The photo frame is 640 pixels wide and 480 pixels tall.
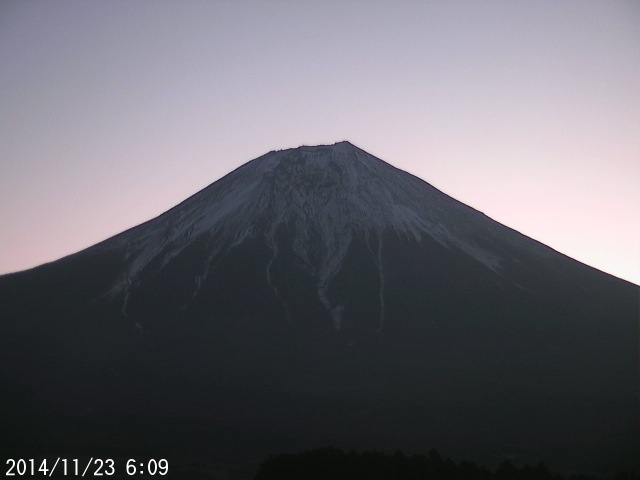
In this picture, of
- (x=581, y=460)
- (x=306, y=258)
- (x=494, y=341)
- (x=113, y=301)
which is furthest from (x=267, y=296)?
(x=581, y=460)

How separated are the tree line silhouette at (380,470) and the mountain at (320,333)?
2342cm

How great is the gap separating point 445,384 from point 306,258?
24.7 m

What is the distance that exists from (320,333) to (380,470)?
46661 millimetres

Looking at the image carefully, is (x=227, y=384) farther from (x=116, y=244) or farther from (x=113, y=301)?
(x=116, y=244)

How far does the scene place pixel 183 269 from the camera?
107 metres

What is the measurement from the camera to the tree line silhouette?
49.6 metres

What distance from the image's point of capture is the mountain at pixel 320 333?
80.9 metres

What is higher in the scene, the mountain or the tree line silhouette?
the mountain

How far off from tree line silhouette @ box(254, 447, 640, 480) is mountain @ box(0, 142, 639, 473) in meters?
23.4

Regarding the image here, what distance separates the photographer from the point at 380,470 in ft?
165

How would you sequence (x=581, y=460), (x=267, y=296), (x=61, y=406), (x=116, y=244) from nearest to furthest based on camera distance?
(x=581, y=460) → (x=61, y=406) → (x=267, y=296) → (x=116, y=244)

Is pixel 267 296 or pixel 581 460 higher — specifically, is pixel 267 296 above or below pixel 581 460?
above

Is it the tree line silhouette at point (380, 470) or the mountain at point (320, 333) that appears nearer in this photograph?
the tree line silhouette at point (380, 470)

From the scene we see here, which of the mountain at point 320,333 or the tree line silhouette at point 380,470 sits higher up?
the mountain at point 320,333
